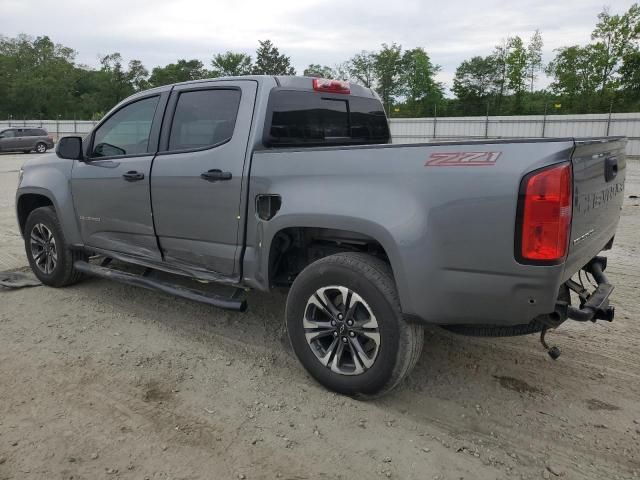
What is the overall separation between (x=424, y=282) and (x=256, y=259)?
4.11ft

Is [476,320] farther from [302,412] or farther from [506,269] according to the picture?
[302,412]

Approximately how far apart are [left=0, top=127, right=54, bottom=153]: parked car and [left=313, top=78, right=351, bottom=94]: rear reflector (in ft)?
94.3

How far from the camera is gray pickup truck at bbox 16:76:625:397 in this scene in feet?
8.25

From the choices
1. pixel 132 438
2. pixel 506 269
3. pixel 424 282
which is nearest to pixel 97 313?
pixel 132 438

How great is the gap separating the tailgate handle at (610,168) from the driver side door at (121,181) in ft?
10.3

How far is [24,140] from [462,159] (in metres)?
30.8

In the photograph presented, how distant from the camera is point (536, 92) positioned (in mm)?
46531

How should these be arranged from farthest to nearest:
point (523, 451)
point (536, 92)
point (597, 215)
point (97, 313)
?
point (536, 92), point (97, 313), point (597, 215), point (523, 451)

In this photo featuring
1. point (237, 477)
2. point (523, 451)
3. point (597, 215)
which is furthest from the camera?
point (597, 215)

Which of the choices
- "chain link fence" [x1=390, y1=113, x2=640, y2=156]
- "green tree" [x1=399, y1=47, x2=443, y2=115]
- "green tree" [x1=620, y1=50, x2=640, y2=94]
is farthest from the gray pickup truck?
"green tree" [x1=399, y1=47, x2=443, y2=115]

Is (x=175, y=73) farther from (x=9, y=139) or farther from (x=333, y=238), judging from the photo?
(x=333, y=238)

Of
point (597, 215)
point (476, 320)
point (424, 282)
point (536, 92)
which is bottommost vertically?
point (476, 320)

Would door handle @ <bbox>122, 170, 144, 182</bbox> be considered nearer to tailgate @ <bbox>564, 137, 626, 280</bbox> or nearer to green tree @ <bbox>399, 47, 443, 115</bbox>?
tailgate @ <bbox>564, 137, 626, 280</bbox>

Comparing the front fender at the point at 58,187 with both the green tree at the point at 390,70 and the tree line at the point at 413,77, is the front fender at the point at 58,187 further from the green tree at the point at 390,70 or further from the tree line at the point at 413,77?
the green tree at the point at 390,70
